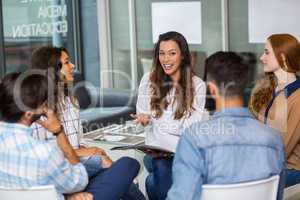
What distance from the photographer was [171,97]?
3533 millimetres

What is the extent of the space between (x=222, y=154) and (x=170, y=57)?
142 centimetres

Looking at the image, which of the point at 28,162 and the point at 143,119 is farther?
the point at 143,119

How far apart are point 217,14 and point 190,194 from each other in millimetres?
4699

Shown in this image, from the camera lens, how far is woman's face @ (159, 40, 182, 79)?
11.6 ft

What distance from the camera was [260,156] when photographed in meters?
2.24

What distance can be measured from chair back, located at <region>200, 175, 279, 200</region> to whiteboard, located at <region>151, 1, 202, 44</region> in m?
4.71

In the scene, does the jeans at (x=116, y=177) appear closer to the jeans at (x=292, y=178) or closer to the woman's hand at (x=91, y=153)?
the woman's hand at (x=91, y=153)

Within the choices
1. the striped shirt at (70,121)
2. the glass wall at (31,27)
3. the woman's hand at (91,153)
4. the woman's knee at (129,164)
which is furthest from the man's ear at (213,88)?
the glass wall at (31,27)

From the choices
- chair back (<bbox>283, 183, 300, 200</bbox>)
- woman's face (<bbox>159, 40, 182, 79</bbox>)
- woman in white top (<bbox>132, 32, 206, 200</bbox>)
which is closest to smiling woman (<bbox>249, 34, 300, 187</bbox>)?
chair back (<bbox>283, 183, 300, 200</bbox>)

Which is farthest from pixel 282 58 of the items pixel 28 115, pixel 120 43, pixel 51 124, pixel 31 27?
pixel 31 27

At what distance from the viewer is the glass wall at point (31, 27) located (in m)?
7.16

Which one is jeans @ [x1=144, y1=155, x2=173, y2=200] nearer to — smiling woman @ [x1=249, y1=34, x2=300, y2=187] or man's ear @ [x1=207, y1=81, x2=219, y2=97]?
smiling woman @ [x1=249, y1=34, x2=300, y2=187]

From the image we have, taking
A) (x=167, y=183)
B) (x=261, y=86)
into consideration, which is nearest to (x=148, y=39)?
(x=261, y=86)

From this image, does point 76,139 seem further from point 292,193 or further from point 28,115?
point 292,193
